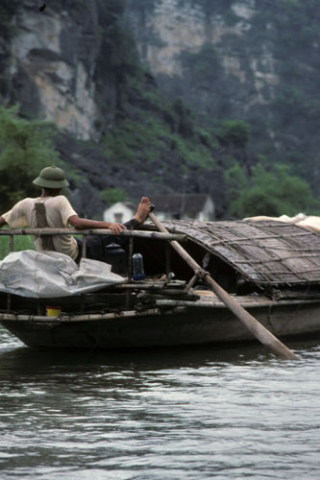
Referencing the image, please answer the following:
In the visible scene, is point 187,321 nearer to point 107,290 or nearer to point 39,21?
point 107,290

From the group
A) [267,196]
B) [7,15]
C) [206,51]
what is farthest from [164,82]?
[7,15]

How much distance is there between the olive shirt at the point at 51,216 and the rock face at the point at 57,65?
59182mm

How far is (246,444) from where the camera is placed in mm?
5918

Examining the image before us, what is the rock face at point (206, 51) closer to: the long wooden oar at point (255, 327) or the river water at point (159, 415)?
the long wooden oar at point (255, 327)

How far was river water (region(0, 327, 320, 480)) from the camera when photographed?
213 inches

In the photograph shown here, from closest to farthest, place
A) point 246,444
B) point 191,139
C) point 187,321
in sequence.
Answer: point 246,444 → point 187,321 → point 191,139

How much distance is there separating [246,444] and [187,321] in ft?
12.8

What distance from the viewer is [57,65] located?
233 ft

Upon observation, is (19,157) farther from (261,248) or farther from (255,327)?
(255,327)

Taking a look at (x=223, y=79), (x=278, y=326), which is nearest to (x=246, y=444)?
(x=278, y=326)

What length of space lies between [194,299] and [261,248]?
2397mm

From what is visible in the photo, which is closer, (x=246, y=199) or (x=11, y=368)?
(x=11, y=368)

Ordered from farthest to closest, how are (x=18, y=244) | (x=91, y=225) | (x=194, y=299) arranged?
(x=18, y=244) < (x=194, y=299) < (x=91, y=225)

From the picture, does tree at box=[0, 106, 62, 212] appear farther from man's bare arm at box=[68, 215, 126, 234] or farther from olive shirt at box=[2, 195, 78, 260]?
man's bare arm at box=[68, 215, 126, 234]
